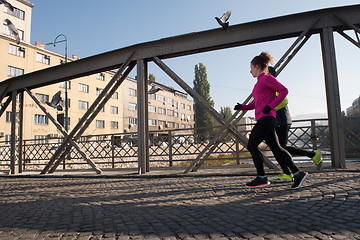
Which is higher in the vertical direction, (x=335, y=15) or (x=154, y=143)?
(x=335, y=15)

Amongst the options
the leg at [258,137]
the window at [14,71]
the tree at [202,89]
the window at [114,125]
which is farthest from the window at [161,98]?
the leg at [258,137]

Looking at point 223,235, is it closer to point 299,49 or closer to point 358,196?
point 358,196

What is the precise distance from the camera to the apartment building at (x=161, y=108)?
153ft

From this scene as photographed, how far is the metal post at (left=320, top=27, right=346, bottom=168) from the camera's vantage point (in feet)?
17.5

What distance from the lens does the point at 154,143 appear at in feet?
36.0

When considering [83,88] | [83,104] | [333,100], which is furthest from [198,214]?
[83,88]

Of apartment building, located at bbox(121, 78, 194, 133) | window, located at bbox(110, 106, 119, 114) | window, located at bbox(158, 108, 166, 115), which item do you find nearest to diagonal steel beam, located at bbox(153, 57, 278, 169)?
apartment building, located at bbox(121, 78, 194, 133)

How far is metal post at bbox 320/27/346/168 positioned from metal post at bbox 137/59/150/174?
4.42 metres

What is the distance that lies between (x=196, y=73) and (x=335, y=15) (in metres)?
53.2

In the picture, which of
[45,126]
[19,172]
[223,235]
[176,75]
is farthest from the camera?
[45,126]

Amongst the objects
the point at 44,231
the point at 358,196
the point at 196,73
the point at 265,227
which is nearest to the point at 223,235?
the point at 265,227

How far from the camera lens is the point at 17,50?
30.4m

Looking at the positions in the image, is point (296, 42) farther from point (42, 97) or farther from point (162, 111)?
point (162, 111)

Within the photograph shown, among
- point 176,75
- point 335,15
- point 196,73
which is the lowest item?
point 176,75
